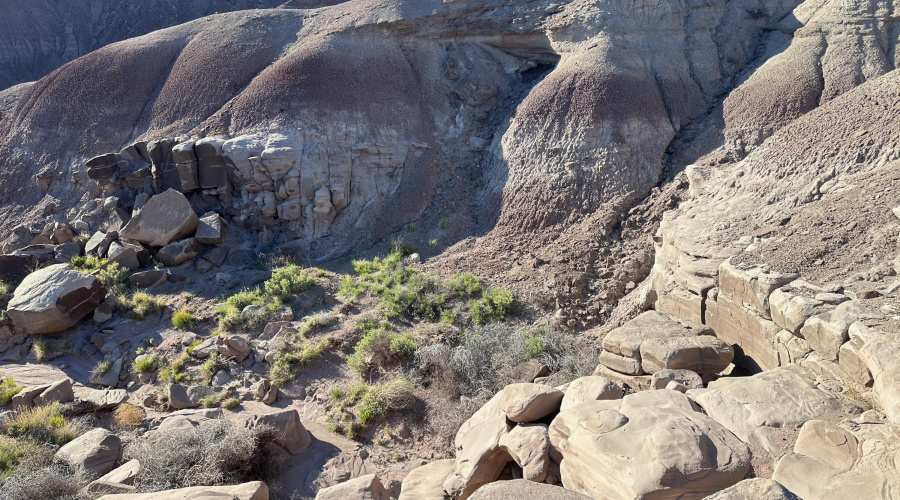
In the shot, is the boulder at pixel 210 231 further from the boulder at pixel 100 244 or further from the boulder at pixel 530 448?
the boulder at pixel 530 448

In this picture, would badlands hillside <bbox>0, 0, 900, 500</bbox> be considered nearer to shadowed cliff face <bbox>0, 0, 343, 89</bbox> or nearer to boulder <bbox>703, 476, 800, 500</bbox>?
boulder <bbox>703, 476, 800, 500</bbox>

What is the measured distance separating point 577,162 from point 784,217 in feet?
16.9

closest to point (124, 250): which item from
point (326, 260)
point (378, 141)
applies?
point (326, 260)

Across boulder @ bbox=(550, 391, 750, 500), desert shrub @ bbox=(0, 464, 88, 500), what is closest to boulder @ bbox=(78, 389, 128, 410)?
desert shrub @ bbox=(0, 464, 88, 500)

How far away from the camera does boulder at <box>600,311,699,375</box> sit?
7.46 metres

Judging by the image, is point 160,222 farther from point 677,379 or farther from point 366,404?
point 677,379

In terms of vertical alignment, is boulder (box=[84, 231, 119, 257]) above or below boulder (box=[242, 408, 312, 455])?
above

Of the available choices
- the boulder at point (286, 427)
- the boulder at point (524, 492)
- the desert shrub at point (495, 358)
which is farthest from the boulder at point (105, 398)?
the boulder at point (524, 492)

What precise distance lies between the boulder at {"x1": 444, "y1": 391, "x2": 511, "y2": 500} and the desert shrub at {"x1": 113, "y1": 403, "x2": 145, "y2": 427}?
5.16m

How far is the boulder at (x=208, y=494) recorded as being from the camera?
5582 mm

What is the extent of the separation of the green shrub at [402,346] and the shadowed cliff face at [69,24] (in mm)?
22992

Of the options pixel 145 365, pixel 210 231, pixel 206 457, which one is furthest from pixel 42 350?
pixel 206 457

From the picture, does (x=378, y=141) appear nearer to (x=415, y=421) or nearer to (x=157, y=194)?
(x=157, y=194)

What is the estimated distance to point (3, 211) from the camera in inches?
631
